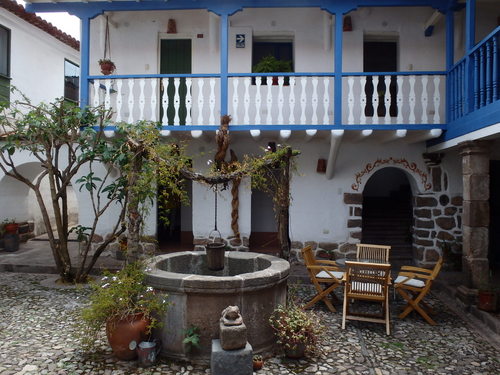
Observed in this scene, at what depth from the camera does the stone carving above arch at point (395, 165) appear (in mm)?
7363

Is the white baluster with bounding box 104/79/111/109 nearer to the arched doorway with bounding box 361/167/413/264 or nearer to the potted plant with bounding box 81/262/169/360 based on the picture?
the potted plant with bounding box 81/262/169/360

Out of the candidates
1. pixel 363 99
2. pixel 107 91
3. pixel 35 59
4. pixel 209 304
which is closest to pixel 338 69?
pixel 363 99

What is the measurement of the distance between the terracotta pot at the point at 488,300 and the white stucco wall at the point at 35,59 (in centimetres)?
1060

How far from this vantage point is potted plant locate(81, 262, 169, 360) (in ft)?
12.2

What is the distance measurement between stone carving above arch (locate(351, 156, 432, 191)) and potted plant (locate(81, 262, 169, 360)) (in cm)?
484

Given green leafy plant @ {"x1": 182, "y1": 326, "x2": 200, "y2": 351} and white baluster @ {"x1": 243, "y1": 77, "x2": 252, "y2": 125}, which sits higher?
white baluster @ {"x1": 243, "y1": 77, "x2": 252, "y2": 125}


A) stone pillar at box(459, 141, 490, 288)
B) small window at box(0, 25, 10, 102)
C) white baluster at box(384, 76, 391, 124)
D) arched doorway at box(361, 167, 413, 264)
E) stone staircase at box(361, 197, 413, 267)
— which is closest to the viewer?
stone pillar at box(459, 141, 490, 288)

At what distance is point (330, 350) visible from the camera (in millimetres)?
4082

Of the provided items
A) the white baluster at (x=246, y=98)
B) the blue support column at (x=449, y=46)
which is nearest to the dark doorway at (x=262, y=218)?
the white baluster at (x=246, y=98)

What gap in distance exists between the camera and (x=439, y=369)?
3.70 m

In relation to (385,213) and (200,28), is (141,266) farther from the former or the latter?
(385,213)

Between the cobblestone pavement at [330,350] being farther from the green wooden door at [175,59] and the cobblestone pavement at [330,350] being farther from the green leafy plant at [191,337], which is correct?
the green wooden door at [175,59]

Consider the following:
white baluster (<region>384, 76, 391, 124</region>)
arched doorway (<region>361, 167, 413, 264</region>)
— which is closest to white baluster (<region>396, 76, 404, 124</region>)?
white baluster (<region>384, 76, 391, 124</region>)

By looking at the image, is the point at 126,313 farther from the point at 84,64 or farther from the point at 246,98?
the point at 84,64
